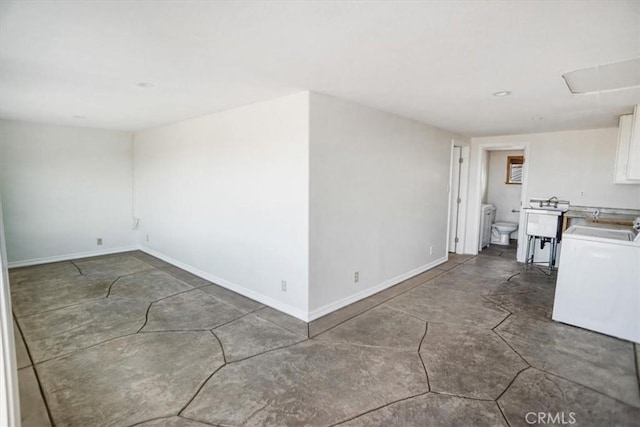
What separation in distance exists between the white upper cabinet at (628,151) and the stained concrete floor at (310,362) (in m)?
1.69

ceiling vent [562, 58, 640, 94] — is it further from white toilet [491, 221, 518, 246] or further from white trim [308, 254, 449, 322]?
white toilet [491, 221, 518, 246]

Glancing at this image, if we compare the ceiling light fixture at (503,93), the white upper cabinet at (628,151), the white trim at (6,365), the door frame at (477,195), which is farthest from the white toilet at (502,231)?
the white trim at (6,365)

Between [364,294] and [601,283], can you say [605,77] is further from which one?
[364,294]

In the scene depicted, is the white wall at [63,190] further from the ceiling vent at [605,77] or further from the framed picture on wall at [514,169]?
the framed picture on wall at [514,169]

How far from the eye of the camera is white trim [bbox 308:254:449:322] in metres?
3.46

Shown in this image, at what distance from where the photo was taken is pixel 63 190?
18.3 feet

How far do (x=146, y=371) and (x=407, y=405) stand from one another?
1.99 meters

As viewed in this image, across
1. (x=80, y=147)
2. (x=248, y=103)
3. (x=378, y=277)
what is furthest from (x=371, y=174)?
(x=80, y=147)

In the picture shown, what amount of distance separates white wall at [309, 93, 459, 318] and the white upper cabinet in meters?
2.20

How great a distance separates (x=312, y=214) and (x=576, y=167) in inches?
191

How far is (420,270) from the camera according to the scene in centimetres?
509

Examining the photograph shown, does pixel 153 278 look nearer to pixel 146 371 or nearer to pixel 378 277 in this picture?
pixel 146 371

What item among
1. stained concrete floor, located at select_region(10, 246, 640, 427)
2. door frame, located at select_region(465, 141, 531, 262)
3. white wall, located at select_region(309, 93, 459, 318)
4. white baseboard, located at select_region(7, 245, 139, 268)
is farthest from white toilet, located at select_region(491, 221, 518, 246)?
white baseboard, located at select_region(7, 245, 139, 268)

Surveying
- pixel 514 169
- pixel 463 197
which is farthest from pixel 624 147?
pixel 514 169
